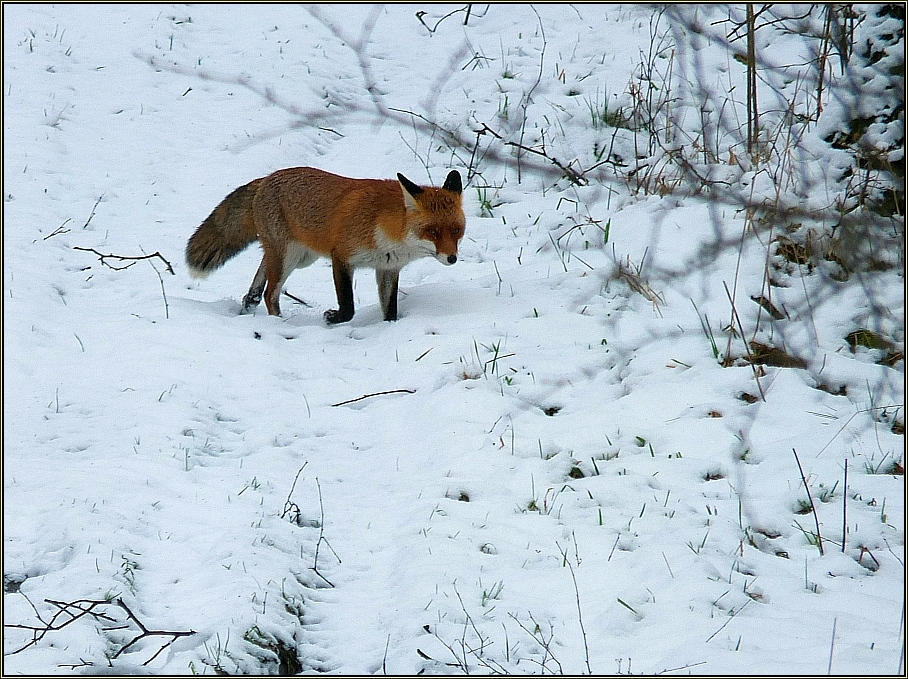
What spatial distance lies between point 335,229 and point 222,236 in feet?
3.62

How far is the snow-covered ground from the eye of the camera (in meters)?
3.41

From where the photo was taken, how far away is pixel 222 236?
313 inches

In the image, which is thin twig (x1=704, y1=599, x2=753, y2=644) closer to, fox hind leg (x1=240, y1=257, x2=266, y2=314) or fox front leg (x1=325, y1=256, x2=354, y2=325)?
fox front leg (x1=325, y1=256, x2=354, y2=325)

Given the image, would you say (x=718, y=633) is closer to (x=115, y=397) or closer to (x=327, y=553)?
(x=327, y=553)

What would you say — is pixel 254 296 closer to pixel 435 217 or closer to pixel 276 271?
pixel 276 271

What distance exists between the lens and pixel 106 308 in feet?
24.8

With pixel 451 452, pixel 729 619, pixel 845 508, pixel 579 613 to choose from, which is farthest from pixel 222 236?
pixel 729 619

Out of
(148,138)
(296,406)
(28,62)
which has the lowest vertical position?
(296,406)

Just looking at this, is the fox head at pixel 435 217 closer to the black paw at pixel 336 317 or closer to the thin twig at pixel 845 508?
the black paw at pixel 336 317

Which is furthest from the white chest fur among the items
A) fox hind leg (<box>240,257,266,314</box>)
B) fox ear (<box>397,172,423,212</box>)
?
fox hind leg (<box>240,257,266,314</box>)

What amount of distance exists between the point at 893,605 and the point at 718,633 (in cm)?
73

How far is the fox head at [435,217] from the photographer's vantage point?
23.5 feet

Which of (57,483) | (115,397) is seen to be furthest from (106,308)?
(57,483)

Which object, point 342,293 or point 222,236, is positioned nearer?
point 342,293
